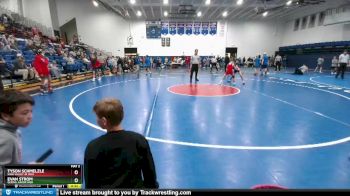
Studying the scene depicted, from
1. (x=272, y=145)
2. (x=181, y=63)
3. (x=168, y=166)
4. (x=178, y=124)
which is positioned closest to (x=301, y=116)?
(x=272, y=145)

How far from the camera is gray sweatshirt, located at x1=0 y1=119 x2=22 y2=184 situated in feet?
5.41

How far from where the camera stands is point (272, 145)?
4.76 m

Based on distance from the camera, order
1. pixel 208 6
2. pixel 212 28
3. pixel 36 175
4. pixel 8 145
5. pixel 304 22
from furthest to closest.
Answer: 1. pixel 212 28
2. pixel 304 22
3. pixel 208 6
4. pixel 8 145
5. pixel 36 175

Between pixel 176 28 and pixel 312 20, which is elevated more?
pixel 312 20

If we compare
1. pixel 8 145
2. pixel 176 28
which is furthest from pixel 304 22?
pixel 8 145

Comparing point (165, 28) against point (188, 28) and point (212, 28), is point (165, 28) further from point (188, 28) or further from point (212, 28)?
point (212, 28)

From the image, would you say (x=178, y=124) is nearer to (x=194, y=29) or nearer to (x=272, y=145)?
(x=272, y=145)

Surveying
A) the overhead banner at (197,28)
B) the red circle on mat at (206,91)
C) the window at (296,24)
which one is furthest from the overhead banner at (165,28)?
the red circle on mat at (206,91)

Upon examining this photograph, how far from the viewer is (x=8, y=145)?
168 cm

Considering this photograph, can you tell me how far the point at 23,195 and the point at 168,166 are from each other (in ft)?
10.8

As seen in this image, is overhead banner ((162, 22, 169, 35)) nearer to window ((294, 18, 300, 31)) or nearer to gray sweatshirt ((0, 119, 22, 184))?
window ((294, 18, 300, 31))

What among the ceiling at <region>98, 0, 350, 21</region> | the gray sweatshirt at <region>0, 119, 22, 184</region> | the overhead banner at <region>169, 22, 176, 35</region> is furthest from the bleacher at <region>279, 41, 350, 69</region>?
the gray sweatshirt at <region>0, 119, 22, 184</region>

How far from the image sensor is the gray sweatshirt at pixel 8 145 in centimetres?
165

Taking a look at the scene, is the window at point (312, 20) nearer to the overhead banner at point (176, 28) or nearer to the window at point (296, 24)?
the window at point (296, 24)
